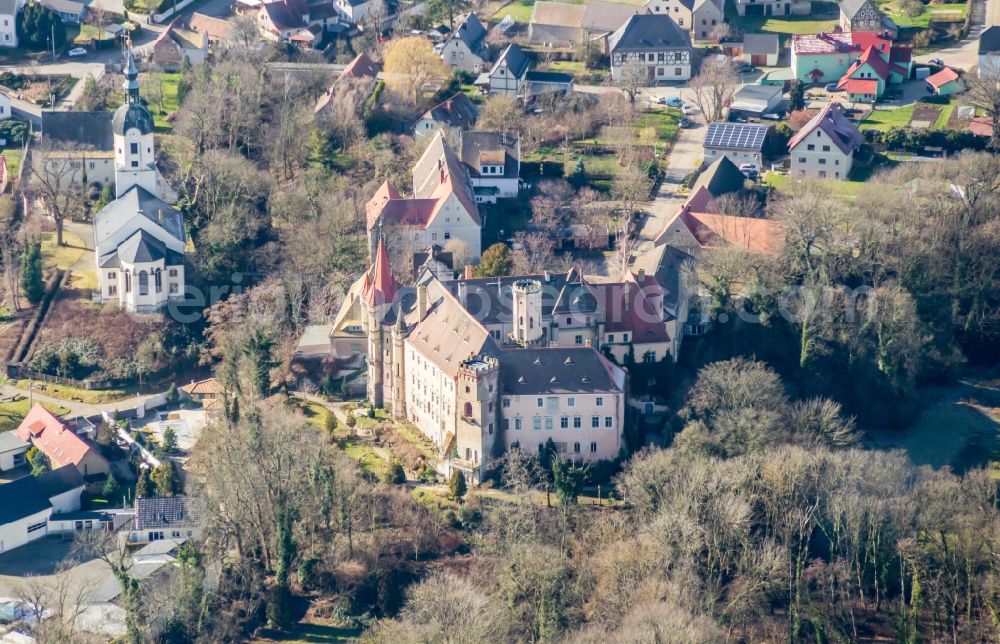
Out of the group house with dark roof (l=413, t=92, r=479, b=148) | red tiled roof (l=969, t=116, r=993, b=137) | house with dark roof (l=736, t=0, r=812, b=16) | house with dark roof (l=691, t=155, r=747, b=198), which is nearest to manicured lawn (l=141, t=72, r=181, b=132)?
house with dark roof (l=413, t=92, r=479, b=148)

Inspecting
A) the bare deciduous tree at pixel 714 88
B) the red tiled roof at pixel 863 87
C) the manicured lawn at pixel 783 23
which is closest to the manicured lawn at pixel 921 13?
the manicured lawn at pixel 783 23

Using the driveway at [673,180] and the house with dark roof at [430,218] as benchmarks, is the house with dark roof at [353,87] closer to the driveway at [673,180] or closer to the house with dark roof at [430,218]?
the house with dark roof at [430,218]

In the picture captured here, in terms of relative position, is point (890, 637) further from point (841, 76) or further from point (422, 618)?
point (841, 76)

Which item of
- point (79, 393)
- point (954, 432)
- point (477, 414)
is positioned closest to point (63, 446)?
point (79, 393)

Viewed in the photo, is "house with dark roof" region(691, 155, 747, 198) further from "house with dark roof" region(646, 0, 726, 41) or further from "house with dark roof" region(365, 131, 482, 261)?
"house with dark roof" region(646, 0, 726, 41)

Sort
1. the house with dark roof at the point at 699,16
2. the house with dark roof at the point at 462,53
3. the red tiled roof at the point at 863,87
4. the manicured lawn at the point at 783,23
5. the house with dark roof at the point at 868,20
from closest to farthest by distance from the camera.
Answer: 1. the red tiled roof at the point at 863,87
2. the house with dark roof at the point at 462,53
3. the house with dark roof at the point at 868,20
4. the house with dark roof at the point at 699,16
5. the manicured lawn at the point at 783,23

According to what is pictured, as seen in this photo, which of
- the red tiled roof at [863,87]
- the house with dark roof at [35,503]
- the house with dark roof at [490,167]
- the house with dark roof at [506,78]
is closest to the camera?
the house with dark roof at [35,503]

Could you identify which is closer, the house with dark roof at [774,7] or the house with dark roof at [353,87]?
the house with dark roof at [353,87]
